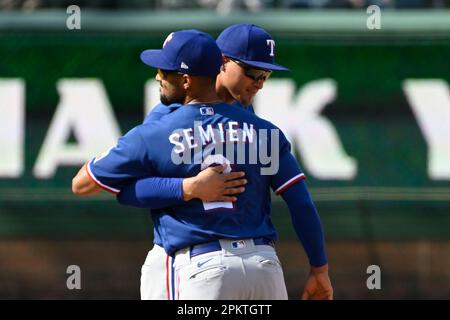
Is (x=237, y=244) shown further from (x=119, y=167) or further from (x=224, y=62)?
(x=224, y=62)

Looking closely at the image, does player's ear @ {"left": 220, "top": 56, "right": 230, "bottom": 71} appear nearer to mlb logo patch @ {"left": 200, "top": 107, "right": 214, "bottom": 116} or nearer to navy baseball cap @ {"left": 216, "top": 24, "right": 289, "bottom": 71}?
navy baseball cap @ {"left": 216, "top": 24, "right": 289, "bottom": 71}

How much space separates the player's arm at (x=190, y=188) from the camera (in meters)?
4.17

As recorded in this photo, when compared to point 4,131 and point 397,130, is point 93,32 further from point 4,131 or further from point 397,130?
point 397,130

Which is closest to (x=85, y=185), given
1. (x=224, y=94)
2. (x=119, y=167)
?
(x=119, y=167)

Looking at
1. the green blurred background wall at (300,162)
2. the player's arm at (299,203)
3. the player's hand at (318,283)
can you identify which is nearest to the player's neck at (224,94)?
the player's arm at (299,203)

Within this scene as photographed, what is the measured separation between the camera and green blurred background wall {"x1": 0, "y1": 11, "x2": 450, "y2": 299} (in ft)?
26.3

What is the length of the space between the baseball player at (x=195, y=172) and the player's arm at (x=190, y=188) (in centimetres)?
5

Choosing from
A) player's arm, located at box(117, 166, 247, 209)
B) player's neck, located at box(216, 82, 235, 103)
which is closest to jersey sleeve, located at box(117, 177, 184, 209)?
player's arm, located at box(117, 166, 247, 209)

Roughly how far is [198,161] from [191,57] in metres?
0.43

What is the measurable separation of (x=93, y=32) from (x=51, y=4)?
1.83 feet

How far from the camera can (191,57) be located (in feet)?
13.9

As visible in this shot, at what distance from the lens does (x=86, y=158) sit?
26.6 ft

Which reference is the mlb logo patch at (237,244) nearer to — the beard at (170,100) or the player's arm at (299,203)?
the player's arm at (299,203)
